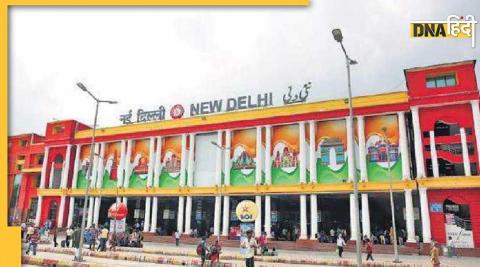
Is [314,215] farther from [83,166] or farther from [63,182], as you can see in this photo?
[63,182]

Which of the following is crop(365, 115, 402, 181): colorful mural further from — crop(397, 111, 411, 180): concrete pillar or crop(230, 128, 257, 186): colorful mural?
crop(230, 128, 257, 186): colorful mural

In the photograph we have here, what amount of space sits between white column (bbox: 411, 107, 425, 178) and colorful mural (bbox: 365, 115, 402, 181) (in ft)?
5.34

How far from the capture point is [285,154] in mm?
42188

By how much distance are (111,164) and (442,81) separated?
39235 millimetres

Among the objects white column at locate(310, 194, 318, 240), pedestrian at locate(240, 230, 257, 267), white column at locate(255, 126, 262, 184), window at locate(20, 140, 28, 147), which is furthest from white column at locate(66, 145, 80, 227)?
pedestrian at locate(240, 230, 257, 267)

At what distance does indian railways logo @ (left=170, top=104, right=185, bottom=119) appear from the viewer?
162 ft

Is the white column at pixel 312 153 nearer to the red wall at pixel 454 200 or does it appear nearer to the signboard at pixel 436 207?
the red wall at pixel 454 200

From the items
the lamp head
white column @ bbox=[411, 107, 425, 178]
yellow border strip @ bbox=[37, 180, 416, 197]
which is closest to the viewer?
the lamp head

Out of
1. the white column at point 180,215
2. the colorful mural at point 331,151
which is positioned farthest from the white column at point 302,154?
the white column at point 180,215

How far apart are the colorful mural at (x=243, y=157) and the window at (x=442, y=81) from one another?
1789 cm

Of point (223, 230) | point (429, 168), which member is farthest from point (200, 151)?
point (429, 168)

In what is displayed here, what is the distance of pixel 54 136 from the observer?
57.6 metres

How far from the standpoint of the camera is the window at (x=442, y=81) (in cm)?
3603

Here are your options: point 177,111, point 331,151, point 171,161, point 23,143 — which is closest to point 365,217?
point 331,151
